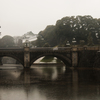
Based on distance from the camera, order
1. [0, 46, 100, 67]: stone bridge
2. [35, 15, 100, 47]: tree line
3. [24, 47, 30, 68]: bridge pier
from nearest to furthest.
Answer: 1. [0, 46, 100, 67]: stone bridge
2. [24, 47, 30, 68]: bridge pier
3. [35, 15, 100, 47]: tree line

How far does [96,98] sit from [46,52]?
1377 inches

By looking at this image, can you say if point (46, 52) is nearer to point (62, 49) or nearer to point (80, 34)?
point (62, 49)

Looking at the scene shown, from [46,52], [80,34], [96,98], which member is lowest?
[96,98]

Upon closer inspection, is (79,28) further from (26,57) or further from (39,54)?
(26,57)

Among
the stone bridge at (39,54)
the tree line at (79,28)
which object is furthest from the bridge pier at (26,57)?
the tree line at (79,28)

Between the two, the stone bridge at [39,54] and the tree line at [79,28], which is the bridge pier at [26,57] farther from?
the tree line at [79,28]

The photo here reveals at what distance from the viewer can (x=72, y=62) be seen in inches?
2218

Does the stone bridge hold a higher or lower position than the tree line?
lower

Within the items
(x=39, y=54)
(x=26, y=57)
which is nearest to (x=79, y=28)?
(x=39, y=54)

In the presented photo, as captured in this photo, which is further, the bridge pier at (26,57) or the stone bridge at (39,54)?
the bridge pier at (26,57)

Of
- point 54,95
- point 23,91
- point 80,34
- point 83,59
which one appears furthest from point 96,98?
point 80,34

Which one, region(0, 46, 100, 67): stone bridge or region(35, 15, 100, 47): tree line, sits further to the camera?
region(35, 15, 100, 47): tree line

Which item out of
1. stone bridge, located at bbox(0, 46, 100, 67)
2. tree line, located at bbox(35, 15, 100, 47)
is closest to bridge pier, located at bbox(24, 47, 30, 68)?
stone bridge, located at bbox(0, 46, 100, 67)

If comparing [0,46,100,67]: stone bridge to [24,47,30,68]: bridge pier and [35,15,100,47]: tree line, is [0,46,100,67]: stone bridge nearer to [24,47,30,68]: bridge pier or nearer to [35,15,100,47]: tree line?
[24,47,30,68]: bridge pier
